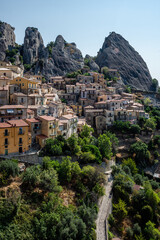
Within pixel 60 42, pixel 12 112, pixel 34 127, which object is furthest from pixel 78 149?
pixel 60 42

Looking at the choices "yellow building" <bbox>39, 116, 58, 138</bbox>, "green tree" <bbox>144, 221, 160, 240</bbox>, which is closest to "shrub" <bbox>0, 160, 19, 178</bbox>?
"yellow building" <bbox>39, 116, 58, 138</bbox>

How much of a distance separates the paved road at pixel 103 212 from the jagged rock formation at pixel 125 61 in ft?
246

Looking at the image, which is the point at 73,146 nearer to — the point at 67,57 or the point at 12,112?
the point at 12,112

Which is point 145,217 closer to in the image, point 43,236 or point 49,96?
point 43,236

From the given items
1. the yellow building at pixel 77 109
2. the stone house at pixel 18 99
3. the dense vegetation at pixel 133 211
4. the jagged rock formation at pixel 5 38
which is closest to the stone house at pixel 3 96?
the stone house at pixel 18 99

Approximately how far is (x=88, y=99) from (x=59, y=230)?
44.7m

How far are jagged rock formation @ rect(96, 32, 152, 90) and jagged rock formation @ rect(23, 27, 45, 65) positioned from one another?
36.9 m

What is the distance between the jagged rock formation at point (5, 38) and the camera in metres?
79.1

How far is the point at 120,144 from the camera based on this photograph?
50.0 meters

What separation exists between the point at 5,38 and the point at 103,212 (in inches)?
3408

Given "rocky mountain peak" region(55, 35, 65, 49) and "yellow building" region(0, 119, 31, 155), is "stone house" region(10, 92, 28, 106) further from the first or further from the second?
"rocky mountain peak" region(55, 35, 65, 49)

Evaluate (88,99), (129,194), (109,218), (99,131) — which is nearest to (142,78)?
(88,99)

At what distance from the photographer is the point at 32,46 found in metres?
88.7

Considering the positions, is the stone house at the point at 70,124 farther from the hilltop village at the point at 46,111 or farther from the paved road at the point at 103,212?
the paved road at the point at 103,212
